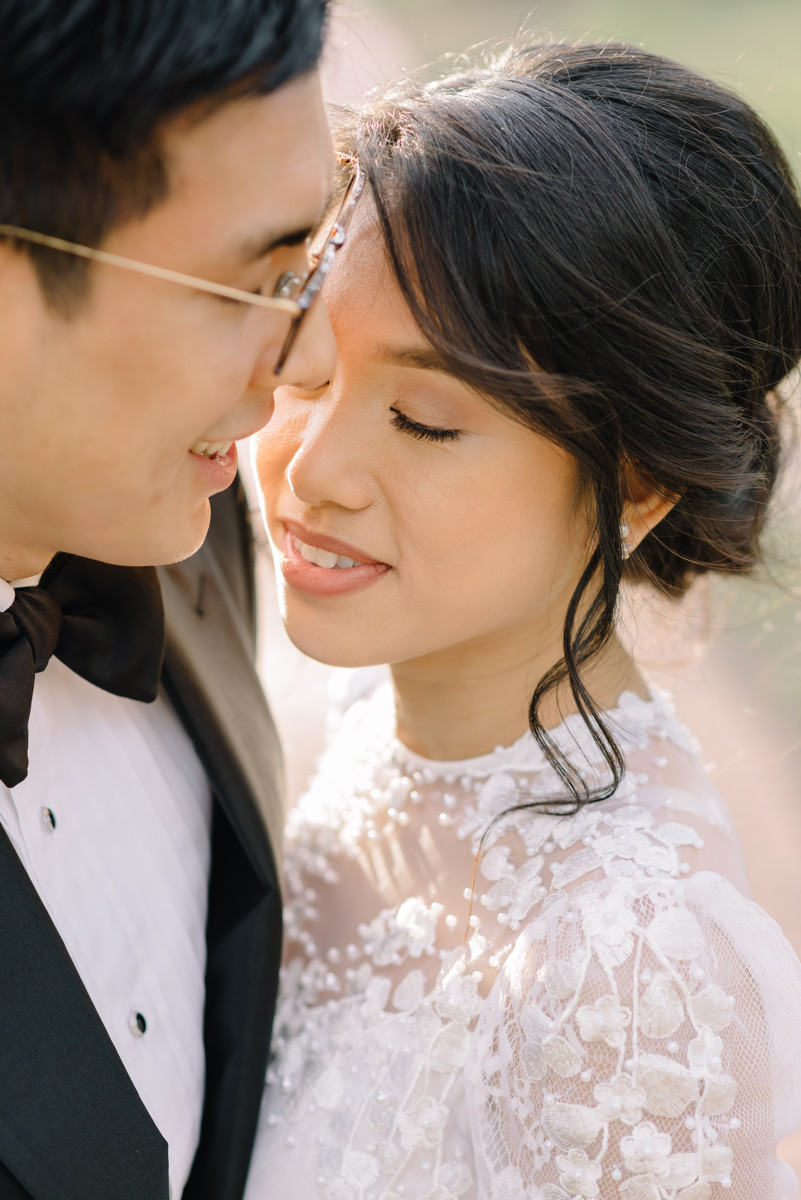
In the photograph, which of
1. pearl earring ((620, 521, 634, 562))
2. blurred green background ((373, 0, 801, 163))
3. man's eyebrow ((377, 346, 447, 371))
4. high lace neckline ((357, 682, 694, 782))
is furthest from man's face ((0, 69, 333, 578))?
blurred green background ((373, 0, 801, 163))

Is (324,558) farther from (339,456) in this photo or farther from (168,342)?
(168,342)

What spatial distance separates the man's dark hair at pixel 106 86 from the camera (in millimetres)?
1108

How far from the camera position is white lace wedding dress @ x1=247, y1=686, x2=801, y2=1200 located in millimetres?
1482

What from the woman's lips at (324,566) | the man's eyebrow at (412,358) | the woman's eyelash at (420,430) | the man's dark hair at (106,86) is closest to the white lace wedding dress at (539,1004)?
the woman's lips at (324,566)

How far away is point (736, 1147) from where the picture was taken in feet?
4.88

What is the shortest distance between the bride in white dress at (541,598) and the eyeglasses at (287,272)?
0.04 metres

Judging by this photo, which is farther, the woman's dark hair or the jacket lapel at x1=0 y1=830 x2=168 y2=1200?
the woman's dark hair

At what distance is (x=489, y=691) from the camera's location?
209 cm

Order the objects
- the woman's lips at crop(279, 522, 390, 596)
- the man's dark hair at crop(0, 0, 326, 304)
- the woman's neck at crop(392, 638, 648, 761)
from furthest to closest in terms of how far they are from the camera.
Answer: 1. the woman's neck at crop(392, 638, 648, 761)
2. the woman's lips at crop(279, 522, 390, 596)
3. the man's dark hair at crop(0, 0, 326, 304)

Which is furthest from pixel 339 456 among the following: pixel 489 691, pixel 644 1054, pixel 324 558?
pixel 644 1054

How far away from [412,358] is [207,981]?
1.20 metres

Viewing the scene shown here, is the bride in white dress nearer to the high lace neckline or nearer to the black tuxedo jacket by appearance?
the high lace neckline

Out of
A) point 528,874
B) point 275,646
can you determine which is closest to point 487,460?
point 528,874

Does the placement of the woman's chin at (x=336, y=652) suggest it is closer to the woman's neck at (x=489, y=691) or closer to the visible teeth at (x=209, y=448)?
the woman's neck at (x=489, y=691)
